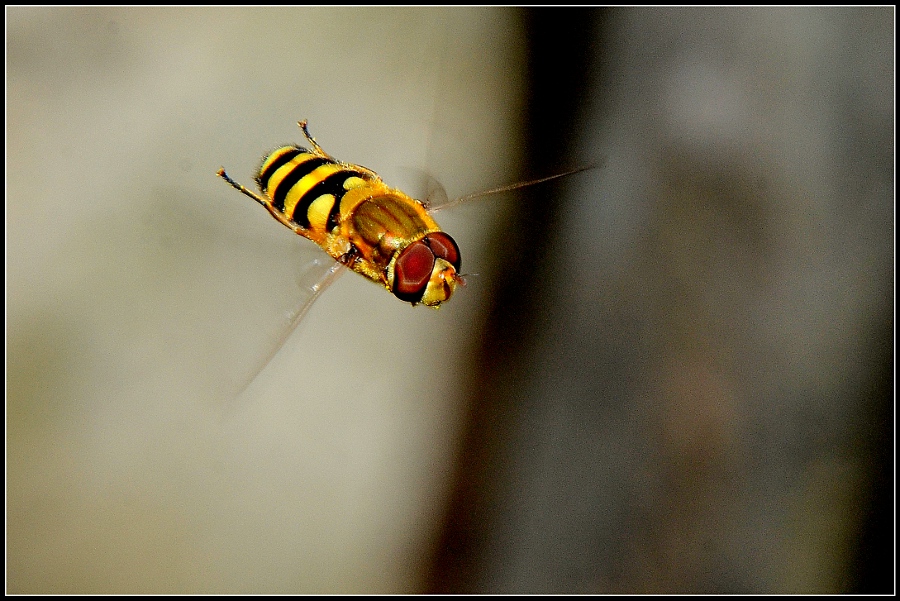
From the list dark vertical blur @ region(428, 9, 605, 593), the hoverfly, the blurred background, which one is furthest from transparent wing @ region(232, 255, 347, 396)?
dark vertical blur @ region(428, 9, 605, 593)

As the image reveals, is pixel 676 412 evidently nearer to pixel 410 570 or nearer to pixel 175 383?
pixel 410 570

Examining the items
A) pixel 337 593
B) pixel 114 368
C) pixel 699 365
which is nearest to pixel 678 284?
pixel 699 365

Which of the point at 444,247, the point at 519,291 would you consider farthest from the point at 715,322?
the point at 444,247

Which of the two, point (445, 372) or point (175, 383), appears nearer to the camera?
point (175, 383)

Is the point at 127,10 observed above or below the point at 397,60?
above

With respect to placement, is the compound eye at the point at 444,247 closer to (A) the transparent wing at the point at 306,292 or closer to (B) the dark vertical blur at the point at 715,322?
(A) the transparent wing at the point at 306,292

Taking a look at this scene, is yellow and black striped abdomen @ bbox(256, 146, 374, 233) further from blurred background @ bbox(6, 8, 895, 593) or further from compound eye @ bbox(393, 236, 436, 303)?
blurred background @ bbox(6, 8, 895, 593)

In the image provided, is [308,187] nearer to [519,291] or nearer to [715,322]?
[519,291]
